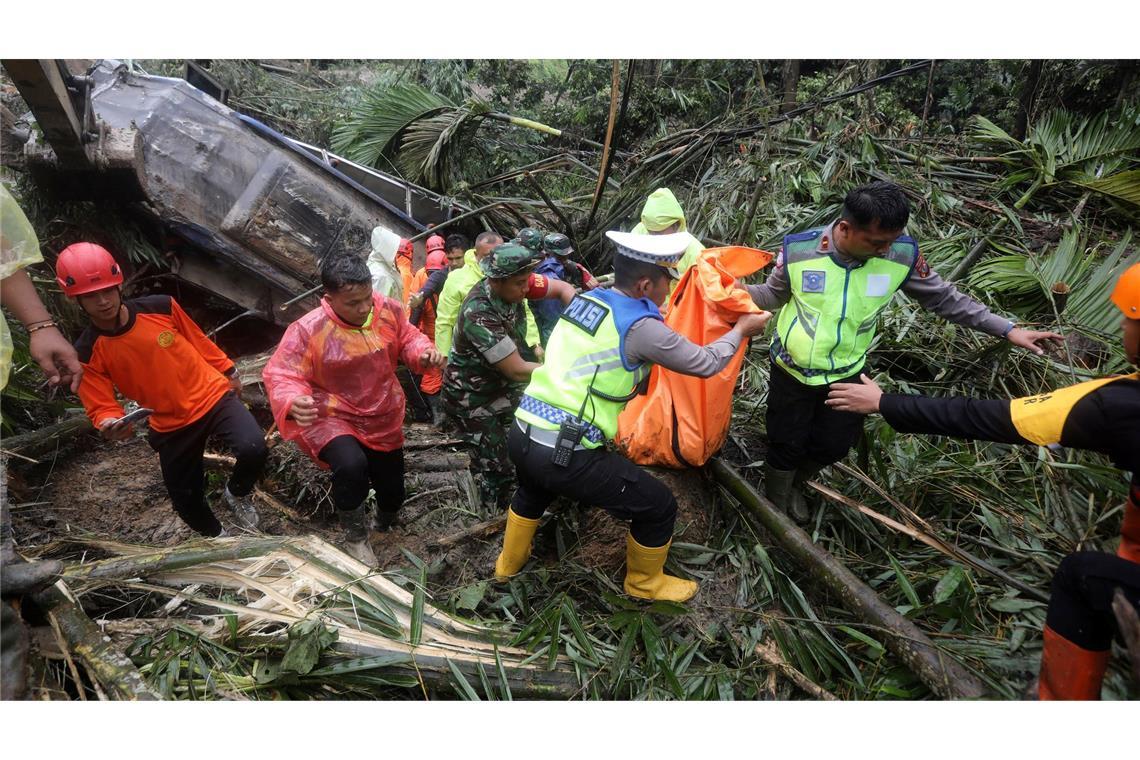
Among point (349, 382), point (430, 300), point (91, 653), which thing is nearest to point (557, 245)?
point (430, 300)

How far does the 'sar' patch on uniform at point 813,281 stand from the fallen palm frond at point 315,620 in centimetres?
187

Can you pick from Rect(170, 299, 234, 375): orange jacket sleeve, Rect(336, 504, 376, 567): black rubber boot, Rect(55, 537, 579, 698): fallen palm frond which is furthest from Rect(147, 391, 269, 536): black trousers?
Rect(55, 537, 579, 698): fallen palm frond

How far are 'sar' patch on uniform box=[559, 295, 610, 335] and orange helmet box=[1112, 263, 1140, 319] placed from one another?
1.59 meters

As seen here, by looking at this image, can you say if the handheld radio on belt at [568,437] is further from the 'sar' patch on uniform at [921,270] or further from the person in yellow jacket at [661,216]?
the person in yellow jacket at [661,216]

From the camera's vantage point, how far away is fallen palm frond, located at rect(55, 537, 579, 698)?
91.6 inches

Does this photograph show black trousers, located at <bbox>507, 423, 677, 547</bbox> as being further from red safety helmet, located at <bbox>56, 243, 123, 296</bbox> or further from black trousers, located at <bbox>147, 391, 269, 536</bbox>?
red safety helmet, located at <bbox>56, 243, 123, 296</bbox>

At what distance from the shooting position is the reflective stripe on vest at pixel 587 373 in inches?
102

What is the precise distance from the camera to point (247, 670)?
232 centimetres

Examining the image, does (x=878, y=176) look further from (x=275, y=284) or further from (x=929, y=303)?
(x=275, y=284)

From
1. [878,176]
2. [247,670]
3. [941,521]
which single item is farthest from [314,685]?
[878,176]

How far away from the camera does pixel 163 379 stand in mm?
3277

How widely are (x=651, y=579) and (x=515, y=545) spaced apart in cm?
63

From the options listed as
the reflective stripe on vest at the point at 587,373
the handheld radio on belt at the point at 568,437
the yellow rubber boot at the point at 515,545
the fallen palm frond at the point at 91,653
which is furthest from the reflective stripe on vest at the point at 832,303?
Result: the fallen palm frond at the point at 91,653

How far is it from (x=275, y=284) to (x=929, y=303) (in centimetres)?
585
